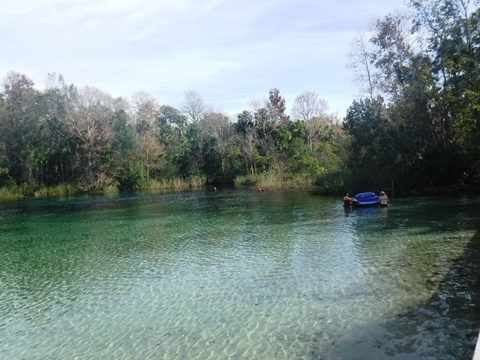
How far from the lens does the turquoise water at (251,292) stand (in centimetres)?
586

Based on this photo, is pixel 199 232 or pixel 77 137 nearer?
pixel 199 232

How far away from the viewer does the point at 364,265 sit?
31.3 ft

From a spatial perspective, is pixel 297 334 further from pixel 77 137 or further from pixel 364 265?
pixel 77 137

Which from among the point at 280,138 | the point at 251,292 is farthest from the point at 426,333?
the point at 280,138

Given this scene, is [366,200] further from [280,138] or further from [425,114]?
[280,138]

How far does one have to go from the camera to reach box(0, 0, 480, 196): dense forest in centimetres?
2325

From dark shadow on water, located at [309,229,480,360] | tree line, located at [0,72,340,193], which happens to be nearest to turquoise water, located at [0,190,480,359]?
dark shadow on water, located at [309,229,480,360]

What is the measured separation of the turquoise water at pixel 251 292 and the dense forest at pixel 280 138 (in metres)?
8.47

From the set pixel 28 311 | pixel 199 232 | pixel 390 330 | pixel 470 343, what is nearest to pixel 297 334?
pixel 390 330

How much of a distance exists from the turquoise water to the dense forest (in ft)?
27.8

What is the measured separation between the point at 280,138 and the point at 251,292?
37.7m

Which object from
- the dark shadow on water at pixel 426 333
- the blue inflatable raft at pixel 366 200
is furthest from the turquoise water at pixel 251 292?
the blue inflatable raft at pixel 366 200

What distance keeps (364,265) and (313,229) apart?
5.22m

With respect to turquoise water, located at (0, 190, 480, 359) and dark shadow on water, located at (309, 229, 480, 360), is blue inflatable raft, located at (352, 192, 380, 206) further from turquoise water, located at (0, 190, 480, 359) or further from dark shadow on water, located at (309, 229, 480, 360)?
dark shadow on water, located at (309, 229, 480, 360)
